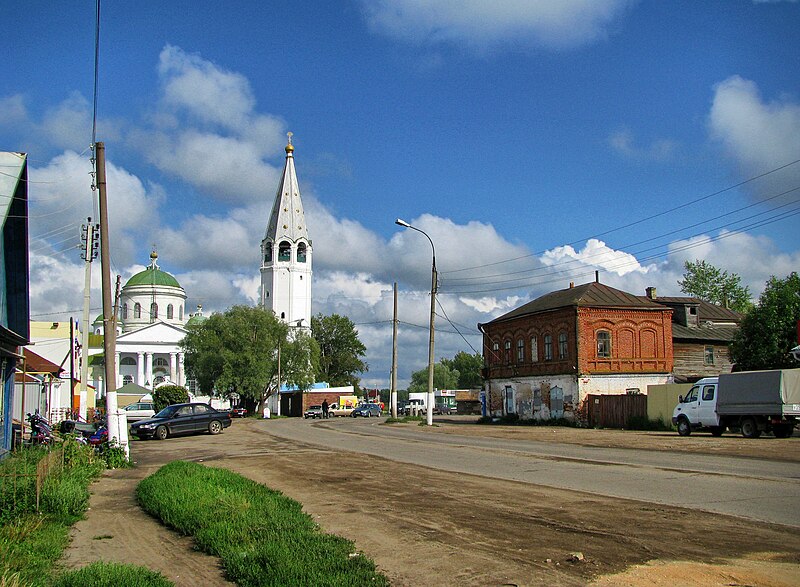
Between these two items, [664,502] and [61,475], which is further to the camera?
[61,475]

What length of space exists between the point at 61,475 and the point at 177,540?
170 inches

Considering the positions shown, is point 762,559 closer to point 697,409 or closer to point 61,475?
point 61,475

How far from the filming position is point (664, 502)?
36.2 feet

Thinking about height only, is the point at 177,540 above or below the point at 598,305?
below

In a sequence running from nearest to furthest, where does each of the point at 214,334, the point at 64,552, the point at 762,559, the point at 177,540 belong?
the point at 762,559, the point at 64,552, the point at 177,540, the point at 214,334

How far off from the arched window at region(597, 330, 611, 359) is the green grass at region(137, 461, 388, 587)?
34.2 meters

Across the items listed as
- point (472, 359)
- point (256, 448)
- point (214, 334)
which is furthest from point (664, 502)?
point (472, 359)

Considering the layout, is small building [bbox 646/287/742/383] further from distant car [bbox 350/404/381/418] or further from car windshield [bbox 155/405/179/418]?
car windshield [bbox 155/405/179/418]

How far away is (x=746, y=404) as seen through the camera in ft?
86.6

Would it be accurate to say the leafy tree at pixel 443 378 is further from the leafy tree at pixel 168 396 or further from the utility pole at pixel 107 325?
the utility pole at pixel 107 325

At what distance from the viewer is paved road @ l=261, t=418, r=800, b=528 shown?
11091 mm

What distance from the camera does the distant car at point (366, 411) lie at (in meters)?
71.5

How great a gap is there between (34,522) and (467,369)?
16548 cm

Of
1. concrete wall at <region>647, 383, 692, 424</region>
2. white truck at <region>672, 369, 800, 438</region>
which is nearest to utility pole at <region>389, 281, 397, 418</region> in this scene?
concrete wall at <region>647, 383, 692, 424</region>
